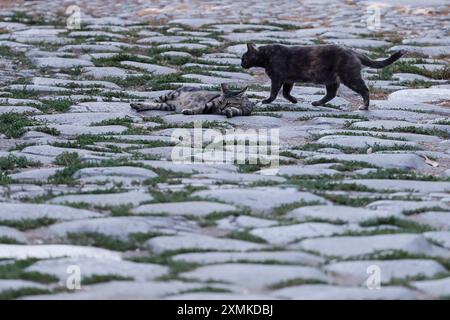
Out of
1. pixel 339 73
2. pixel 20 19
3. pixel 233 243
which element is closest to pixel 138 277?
pixel 233 243

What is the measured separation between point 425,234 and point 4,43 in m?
11.7

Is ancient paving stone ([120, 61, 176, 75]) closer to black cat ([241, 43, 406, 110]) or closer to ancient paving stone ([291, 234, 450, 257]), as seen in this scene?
black cat ([241, 43, 406, 110])

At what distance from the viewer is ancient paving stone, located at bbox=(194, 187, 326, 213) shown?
25.9ft

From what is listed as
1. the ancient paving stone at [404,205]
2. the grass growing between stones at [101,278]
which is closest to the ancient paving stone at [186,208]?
the ancient paving stone at [404,205]

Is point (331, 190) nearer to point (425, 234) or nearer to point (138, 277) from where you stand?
point (425, 234)

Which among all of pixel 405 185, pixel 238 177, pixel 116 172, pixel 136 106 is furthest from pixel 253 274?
pixel 136 106

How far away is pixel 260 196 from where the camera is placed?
26.5 feet

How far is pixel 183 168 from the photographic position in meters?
9.28

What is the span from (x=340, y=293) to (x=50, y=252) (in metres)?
1.87

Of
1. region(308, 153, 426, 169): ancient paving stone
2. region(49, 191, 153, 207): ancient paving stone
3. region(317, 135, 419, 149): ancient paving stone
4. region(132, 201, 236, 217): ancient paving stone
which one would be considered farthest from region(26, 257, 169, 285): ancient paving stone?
region(317, 135, 419, 149): ancient paving stone

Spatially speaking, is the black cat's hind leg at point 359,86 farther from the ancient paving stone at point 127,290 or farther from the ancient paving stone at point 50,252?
the ancient paving stone at point 127,290

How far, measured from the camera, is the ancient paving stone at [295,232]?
6984mm

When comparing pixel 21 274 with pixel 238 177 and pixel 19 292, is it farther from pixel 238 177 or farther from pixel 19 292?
pixel 238 177

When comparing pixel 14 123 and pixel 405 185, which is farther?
pixel 14 123
